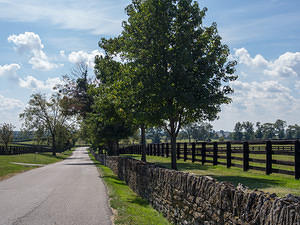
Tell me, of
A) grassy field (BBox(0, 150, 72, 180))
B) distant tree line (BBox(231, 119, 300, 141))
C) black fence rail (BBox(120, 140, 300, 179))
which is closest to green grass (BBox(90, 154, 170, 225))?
black fence rail (BBox(120, 140, 300, 179))

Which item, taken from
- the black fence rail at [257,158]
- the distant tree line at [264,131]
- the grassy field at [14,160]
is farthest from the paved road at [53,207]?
the distant tree line at [264,131]

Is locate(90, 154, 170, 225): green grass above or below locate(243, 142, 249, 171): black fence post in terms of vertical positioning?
below

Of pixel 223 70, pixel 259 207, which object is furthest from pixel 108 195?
pixel 259 207

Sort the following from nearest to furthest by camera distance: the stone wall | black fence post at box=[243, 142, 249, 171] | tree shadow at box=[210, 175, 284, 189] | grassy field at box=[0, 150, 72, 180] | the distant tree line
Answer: the stone wall, tree shadow at box=[210, 175, 284, 189], black fence post at box=[243, 142, 249, 171], grassy field at box=[0, 150, 72, 180], the distant tree line

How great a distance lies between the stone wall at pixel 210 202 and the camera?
4.07 metres

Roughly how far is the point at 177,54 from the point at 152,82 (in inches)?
68.7

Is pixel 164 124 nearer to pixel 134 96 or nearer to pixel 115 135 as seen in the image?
pixel 134 96

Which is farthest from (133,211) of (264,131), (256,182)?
(264,131)

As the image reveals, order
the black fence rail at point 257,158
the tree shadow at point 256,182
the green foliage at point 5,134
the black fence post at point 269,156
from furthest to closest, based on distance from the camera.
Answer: the green foliage at point 5,134 < the black fence post at point 269,156 < the black fence rail at point 257,158 < the tree shadow at point 256,182

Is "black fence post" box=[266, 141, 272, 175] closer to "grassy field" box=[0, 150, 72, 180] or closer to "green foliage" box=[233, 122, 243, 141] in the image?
"grassy field" box=[0, 150, 72, 180]

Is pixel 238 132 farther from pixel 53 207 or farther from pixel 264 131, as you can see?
pixel 53 207

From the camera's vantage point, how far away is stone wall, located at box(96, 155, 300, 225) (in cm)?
407

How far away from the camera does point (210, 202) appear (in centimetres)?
601

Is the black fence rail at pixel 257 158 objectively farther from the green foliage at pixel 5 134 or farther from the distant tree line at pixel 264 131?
the distant tree line at pixel 264 131
